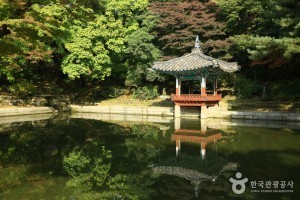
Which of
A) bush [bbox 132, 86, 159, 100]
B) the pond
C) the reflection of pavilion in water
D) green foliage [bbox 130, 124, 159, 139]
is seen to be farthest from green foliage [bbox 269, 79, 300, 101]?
the reflection of pavilion in water

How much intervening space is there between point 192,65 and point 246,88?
6.34 meters

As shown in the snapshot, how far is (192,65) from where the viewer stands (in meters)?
23.7

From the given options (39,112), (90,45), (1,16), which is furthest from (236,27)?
(1,16)

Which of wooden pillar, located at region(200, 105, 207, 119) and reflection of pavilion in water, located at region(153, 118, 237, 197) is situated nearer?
reflection of pavilion in water, located at region(153, 118, 237, 197)

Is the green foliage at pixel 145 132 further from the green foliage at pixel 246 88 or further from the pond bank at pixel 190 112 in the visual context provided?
the green foliage at pixel 246 88

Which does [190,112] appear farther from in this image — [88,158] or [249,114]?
[88,158]

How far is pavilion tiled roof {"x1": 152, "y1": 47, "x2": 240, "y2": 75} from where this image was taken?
23.0m

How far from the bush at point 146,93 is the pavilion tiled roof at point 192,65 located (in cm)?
517

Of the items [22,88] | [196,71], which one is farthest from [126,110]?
[22,88]

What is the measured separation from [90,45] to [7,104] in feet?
30.1

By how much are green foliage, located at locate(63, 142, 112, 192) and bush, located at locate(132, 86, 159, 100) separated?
17406 millimetres

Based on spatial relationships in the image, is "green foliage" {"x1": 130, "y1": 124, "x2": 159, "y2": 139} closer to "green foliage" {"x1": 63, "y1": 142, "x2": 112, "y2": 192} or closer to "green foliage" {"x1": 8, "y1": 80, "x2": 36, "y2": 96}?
"green foliage" {"x1": 63, "y1": 142, "x2": 112, "y2": 192}

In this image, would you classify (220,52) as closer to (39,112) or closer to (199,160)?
(39,112)

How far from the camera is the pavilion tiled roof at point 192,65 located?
2302 centimetres
